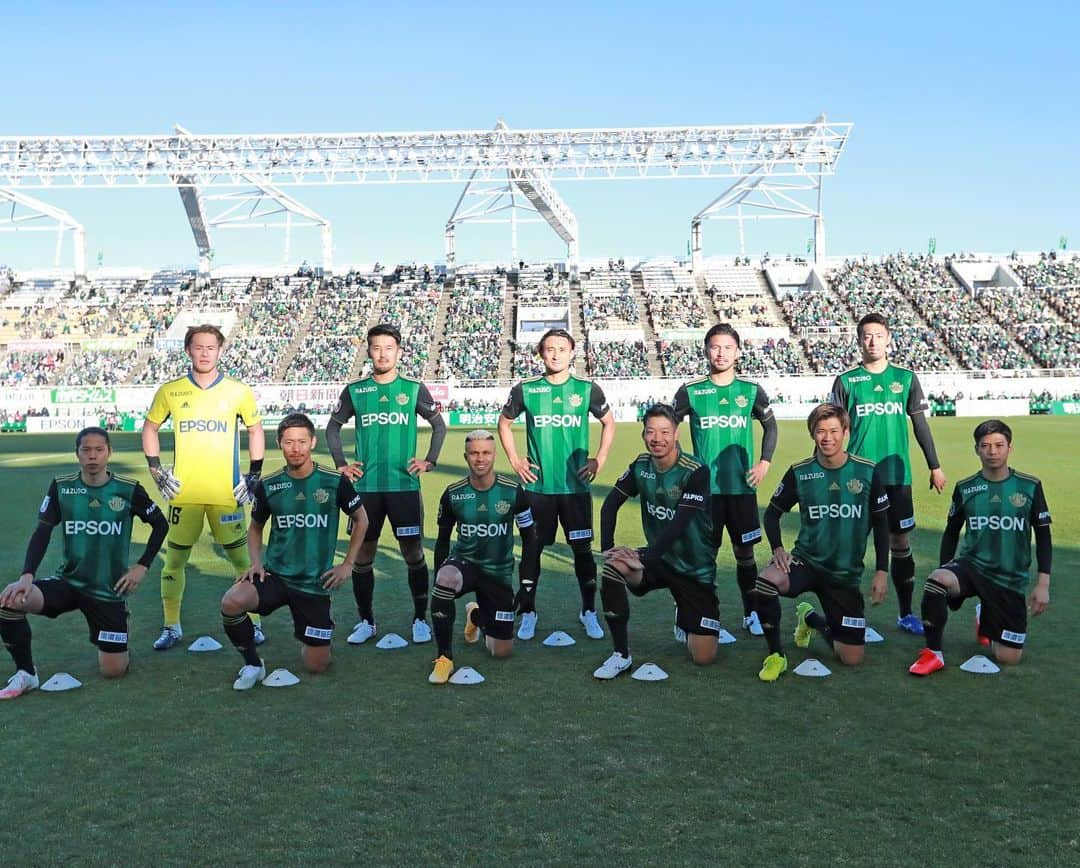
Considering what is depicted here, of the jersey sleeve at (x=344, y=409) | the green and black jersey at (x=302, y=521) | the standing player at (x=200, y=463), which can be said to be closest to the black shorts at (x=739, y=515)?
the green and black jersey at (x=302, y=521)

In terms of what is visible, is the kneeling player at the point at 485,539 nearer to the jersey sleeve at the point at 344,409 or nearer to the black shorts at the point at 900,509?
the jersey sleeve at the point at 344,409

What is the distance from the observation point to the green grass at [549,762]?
3732 mm

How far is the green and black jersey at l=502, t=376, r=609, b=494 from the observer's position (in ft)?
24.1

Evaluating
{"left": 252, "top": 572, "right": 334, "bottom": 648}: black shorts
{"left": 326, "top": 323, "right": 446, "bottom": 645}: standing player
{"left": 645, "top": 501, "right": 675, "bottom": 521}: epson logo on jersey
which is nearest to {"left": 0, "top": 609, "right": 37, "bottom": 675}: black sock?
{"left": 252, "top": 572, "right": 334, "bottom": 648}: black shorts

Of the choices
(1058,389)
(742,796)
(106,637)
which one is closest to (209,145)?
(1058,389)

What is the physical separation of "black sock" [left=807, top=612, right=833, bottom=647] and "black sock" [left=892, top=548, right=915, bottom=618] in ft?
3.22

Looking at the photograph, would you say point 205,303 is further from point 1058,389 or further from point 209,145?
point 1058,389

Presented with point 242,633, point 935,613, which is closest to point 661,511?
point 935,613

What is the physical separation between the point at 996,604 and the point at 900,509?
1.19 metres

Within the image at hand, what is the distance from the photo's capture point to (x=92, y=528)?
6.20 meters

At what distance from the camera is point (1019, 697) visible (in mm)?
5434

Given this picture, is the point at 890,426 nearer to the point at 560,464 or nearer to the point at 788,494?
the point at 788,494

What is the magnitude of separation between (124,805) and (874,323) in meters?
5.76

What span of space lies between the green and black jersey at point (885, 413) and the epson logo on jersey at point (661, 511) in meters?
1.85
